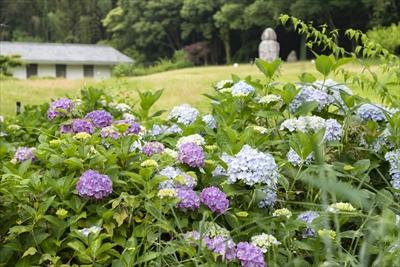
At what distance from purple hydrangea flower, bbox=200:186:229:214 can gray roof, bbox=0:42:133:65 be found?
90.0 ft

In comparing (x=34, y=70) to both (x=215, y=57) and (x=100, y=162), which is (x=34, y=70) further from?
(x=100, y=162)

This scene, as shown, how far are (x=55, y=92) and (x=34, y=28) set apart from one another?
35650 mm

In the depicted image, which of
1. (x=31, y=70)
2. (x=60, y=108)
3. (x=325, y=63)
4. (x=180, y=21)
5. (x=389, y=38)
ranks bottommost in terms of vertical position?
(x=31, y=70)

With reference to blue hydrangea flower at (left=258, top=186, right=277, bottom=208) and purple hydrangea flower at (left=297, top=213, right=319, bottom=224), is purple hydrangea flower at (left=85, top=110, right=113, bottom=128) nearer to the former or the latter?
blue hydrangea flower at (left=258, top=186, right=277, bottom=208)

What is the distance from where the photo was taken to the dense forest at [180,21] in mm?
28156

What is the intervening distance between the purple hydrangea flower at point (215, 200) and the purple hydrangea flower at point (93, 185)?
0.90 ft

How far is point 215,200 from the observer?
61.4 inches

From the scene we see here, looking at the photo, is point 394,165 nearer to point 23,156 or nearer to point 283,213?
point 283,213

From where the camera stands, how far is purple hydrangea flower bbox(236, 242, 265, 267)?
1.41m

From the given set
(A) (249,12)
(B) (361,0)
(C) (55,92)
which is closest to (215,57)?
(A) (249,12)

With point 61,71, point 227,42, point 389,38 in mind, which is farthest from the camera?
point 227,42

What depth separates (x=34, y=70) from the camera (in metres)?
28.9

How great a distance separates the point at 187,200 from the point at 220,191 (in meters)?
0.11

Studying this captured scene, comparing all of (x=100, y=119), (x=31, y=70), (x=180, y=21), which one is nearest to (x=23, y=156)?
(x=100, y=119)
